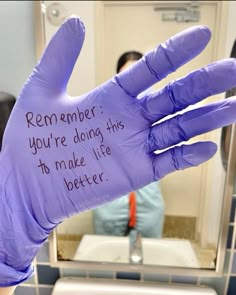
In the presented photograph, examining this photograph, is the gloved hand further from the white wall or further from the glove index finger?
the white wall

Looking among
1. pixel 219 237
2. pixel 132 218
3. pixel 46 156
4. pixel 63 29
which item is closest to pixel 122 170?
pixel 46 156

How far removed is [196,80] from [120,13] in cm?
66

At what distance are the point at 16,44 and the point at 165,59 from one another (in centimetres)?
40

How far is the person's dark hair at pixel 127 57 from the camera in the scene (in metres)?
0.98

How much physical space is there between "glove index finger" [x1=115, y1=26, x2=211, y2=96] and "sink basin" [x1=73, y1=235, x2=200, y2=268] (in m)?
0.50

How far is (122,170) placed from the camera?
0.51m

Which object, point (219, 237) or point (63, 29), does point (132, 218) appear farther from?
point (63, 29)

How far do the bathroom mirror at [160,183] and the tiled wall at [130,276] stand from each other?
22mm

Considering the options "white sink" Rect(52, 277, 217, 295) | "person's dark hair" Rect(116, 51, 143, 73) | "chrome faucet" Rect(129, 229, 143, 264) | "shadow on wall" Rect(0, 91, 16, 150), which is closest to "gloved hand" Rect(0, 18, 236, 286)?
"shadow on wall" Rect(0, 91, 16, 150)

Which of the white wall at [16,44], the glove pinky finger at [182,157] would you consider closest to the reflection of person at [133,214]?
the white wall at [16,44]

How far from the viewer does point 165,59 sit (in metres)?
0.43

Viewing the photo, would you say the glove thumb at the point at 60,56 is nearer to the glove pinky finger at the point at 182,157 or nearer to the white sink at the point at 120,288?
the glove pinky finger at the point at 182,157

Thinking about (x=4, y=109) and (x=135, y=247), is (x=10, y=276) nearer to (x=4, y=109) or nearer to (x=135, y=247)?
(x=4, y=109)

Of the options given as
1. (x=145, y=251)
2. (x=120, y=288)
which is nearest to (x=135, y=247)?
(x=145, y=251)
